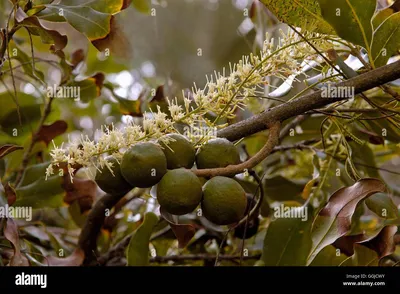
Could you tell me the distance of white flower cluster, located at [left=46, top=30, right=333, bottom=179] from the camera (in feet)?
2.29

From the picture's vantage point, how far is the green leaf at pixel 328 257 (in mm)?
933

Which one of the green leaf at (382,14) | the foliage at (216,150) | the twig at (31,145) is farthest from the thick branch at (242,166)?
the twig at (31,145)

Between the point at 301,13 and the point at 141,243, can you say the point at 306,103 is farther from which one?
the point at 141,243

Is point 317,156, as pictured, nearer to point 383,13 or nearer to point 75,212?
point 383,13

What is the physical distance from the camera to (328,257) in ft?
3.08

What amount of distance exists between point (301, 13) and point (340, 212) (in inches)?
11.5

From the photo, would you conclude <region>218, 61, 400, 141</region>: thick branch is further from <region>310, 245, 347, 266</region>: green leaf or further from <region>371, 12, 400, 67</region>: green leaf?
<region>310, 245, 347, 266</region>: green leaf

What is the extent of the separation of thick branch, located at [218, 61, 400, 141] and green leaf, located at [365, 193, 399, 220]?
0.66 ft

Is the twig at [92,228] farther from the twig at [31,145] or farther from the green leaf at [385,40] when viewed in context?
the green leaf at [385,40]

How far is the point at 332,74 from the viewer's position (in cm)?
81

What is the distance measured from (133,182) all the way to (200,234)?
61 cm

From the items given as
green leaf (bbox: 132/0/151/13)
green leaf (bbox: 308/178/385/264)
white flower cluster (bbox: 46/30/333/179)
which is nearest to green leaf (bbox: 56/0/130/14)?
white flower cluster (bbox: 46/30/333/179)

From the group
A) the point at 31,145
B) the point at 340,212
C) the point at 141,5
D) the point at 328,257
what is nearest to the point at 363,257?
the point at 328,257
